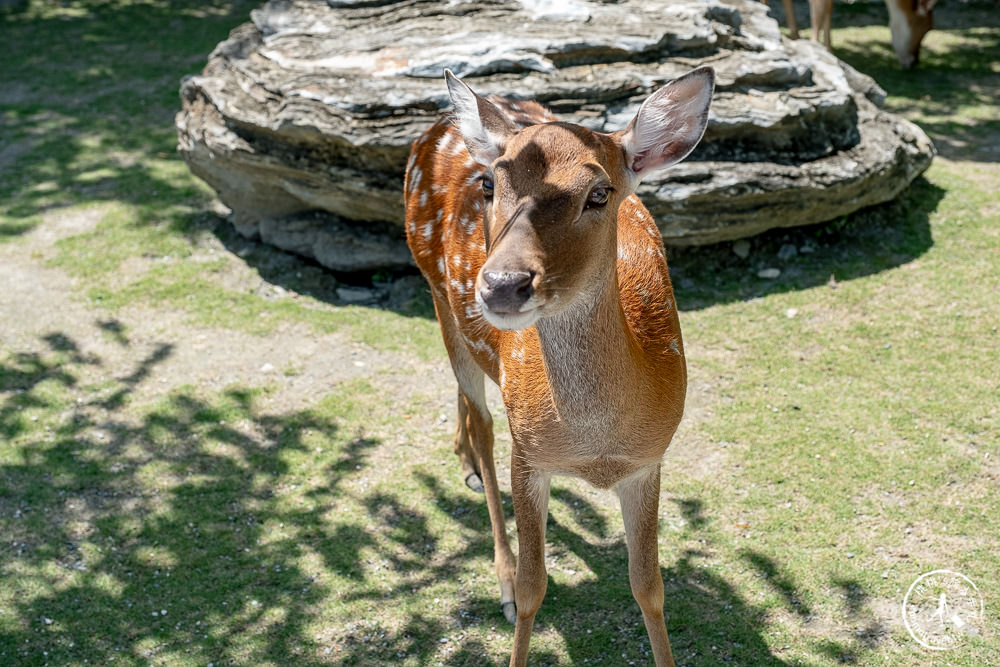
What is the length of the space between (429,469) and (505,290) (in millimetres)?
2865

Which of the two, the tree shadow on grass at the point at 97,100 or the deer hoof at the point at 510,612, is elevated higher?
the tree shadow on grass at the point at 97,100

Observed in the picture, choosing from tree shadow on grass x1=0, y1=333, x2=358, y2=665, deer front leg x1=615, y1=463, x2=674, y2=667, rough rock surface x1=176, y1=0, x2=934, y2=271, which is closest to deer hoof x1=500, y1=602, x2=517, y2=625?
deer front leg x1=615, y1=463, x2=674, y2=667

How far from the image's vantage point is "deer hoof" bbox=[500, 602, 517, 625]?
14.7 ft

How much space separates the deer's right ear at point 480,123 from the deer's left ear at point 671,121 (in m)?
0.42

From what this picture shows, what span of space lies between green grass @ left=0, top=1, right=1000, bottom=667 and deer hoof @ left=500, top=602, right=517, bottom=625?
126 mm

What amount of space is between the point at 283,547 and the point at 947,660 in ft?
9.71

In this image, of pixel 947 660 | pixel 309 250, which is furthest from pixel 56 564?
pixel 947 660

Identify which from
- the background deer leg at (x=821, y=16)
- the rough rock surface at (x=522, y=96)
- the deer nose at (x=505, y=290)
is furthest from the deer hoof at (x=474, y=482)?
the background deer leg at (x=821, y=16)

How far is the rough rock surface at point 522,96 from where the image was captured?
22.1ft

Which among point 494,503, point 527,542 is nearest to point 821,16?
point 494,503

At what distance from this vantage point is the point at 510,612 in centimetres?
449

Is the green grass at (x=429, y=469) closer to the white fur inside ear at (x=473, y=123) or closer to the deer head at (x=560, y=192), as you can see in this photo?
the deer head at (x=560, y=192)

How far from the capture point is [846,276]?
6922 mm

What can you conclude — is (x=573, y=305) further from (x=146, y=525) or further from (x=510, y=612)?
(x=146, y=525)
